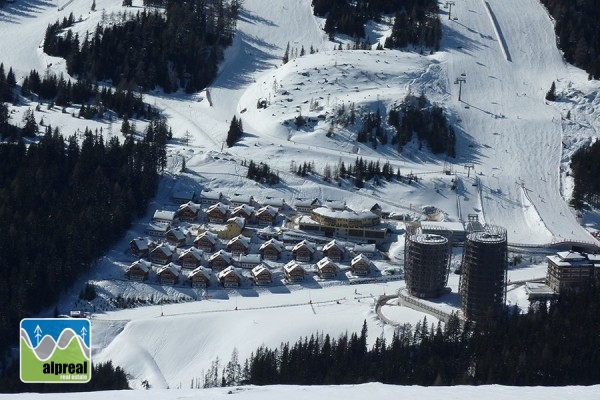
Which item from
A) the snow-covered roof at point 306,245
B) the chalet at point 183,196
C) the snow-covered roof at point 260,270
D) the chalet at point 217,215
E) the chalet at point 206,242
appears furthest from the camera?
the chalet at point 183,196

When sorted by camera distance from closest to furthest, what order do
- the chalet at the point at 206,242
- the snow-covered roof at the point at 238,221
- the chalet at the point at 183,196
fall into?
the chalet at the point at 206,242
the snow-covered roof at the point at 238,221
the chalet at the point at 183,196

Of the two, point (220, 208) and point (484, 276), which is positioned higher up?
point (484, 276)

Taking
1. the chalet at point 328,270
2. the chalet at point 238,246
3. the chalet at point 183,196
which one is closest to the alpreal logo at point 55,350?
the chalet at point 328,270

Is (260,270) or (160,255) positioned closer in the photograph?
(260,270)

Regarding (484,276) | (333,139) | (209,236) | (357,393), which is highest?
(357,393)

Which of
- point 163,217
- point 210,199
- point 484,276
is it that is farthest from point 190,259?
point 484,276

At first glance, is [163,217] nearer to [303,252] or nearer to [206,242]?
[206,242]

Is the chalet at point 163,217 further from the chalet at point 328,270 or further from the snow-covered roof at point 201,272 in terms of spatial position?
the chalet at point 328,270
